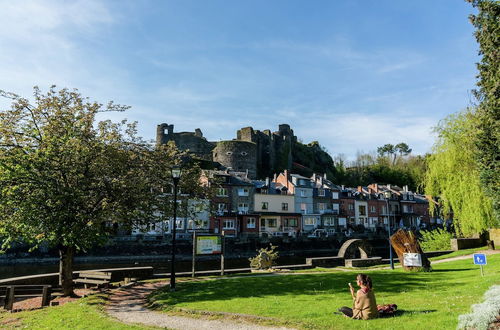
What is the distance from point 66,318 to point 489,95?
1910 centimetres

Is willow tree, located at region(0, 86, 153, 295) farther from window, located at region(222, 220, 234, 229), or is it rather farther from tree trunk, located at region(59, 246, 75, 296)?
window, located at region(222, 220, 234, 229)

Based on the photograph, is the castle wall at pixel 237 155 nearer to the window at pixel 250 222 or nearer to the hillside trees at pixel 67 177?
the window at pixel 250 222

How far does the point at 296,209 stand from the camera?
64.8 meters

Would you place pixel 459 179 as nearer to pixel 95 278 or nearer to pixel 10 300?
pixel 95 278

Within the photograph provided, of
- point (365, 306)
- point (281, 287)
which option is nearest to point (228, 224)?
point (281, 287)

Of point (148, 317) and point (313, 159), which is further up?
point (313, 159)

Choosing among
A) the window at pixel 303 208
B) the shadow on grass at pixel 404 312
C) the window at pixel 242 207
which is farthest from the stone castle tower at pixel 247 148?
the shadow on grass at pixel 404 312

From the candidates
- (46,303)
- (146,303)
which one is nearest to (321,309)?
(146,303)

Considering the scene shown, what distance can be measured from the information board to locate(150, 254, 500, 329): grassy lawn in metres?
2.71

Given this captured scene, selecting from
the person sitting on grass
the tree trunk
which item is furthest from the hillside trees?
the person sitting on grass

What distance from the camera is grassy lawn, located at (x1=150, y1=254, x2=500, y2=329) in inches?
318

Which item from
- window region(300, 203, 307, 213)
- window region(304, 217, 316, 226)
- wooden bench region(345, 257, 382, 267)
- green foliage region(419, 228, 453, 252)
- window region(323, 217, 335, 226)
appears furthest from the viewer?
window region(323, 217, 335, 226)

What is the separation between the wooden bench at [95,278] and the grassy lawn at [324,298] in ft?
11.3

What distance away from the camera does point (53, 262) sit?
1483 inches
